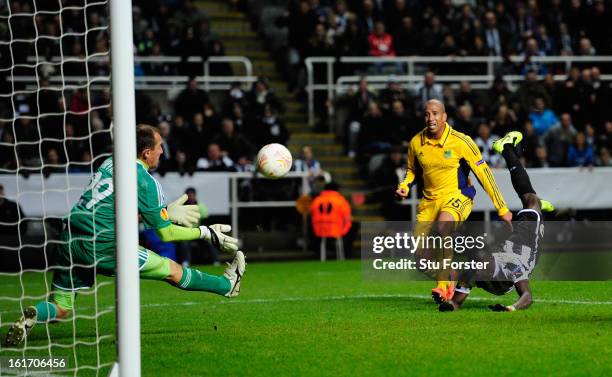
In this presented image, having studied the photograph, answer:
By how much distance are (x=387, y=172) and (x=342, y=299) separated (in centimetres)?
886

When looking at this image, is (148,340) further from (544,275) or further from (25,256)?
(25,256)

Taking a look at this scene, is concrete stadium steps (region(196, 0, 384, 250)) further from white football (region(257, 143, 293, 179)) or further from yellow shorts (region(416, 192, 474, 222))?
white football (region(257, 143, 293, 179))

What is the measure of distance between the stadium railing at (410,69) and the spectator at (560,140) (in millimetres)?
1971

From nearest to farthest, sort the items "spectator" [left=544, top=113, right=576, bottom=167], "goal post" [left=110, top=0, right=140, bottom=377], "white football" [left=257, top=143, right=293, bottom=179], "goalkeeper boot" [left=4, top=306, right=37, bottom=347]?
"goal post" [left=110, top=0, right=140, bottom=377]
"goalkeeper boot" [left=4, top=306, right=37, bottom=347]
"white football" [left=257, top=143, right=293, bottom=179]
"spectator" [left=544, top=113, right=576, bottom=167]

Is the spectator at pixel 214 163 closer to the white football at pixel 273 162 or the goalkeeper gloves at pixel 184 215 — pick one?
the white football at pixel 273 162

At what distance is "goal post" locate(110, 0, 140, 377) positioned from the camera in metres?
7.49

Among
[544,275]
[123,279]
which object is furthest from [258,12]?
[123,279]

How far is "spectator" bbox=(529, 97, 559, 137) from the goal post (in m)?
17.2

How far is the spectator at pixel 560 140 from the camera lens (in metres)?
23.2

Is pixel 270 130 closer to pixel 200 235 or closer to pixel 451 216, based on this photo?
pixel 451 216

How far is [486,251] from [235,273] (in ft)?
11.1

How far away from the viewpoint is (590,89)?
2416 cm

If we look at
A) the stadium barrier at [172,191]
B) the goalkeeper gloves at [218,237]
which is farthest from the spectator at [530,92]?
the goalkeeper gloves at [218,237]

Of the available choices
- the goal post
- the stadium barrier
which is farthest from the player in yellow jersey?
the stadium barrier
